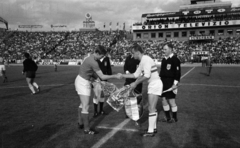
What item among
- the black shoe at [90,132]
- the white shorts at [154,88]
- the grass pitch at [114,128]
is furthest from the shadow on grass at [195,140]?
the black shoe at [90,132]

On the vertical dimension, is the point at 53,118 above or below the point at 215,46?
below

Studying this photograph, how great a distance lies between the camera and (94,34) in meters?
65.6

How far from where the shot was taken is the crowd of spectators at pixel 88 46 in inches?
1866

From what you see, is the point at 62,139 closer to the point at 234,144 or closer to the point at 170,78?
the point at 170,78

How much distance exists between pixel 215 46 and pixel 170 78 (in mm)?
51115

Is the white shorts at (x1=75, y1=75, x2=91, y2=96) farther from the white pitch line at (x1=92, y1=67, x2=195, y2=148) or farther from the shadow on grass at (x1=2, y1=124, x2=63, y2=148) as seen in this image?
the shadow on grass at (x1=2, y1=124, x2=63, y2=148)

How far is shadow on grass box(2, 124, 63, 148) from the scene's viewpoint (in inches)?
188

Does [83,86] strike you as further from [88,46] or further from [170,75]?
[88,46]

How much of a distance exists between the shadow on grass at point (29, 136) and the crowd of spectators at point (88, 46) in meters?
41.3

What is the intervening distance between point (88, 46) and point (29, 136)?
5413cm

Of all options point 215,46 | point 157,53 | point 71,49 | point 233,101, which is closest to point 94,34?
point 71,49

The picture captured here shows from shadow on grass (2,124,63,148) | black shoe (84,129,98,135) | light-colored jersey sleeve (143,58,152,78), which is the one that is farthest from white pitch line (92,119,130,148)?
light-colored jersey sleeve (143,58,152,78)

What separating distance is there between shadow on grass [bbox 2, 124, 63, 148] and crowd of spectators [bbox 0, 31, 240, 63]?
135 ft

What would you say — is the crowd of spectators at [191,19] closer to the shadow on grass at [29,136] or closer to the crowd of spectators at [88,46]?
the crowd of spectators at [88,46]
